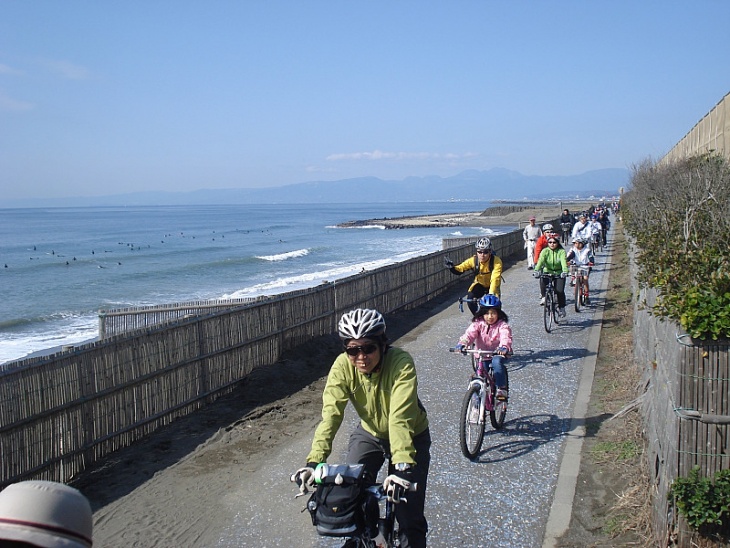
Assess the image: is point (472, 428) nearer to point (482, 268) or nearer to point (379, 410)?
point (379, 410)

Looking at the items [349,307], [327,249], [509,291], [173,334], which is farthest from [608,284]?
[327,249]

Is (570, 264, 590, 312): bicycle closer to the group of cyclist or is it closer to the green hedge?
the green hedge

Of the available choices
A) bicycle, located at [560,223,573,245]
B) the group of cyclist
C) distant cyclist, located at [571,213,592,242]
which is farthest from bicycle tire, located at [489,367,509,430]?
bicycle, located at [560,223,573,245]

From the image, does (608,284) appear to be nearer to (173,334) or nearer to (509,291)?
(509,291)

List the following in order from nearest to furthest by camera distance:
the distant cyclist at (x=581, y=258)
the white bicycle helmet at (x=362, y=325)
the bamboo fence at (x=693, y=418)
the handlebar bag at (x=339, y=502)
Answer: the handlebar bag at (x=339, y=502)
the white bicycle helmet at (x=362, y=325)
the bamboo fence at (x=693, y=418)
the distant cyclist at (x=581, y=258)

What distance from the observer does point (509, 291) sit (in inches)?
733

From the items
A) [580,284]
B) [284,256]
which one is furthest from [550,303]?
[284,256]

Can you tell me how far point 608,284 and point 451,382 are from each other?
10.6 m

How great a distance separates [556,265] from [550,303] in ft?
2.43

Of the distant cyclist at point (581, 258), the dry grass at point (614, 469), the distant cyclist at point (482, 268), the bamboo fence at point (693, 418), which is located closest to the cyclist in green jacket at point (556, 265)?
the distant cyclist at point (581, 258)

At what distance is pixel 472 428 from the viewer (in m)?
6.51

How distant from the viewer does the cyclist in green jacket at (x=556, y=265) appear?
42.1 ft

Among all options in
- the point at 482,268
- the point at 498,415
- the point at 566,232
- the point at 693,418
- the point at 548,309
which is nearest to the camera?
the point at 693,418

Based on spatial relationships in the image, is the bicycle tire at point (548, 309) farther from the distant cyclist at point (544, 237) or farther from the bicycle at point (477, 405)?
the bicycle at point (477, 405)
